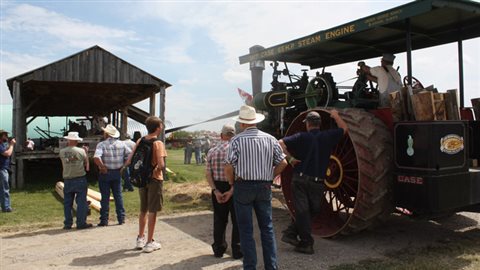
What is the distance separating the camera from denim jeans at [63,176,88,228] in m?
6.54

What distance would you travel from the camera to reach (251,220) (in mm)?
4023

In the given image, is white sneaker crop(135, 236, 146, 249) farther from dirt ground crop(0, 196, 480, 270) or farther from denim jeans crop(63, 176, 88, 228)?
denim jeans crop(63, 176, 88, 228)

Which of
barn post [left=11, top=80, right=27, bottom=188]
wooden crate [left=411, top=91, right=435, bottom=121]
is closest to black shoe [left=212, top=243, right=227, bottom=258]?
wooden crate [left=411, top=91, right=435, bottom=121]

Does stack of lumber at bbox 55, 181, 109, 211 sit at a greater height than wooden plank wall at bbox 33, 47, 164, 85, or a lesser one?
lesser

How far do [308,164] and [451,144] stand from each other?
Result: 159 centimetres

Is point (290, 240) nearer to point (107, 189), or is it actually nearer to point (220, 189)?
point (220, 189)

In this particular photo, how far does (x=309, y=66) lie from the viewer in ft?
27.9

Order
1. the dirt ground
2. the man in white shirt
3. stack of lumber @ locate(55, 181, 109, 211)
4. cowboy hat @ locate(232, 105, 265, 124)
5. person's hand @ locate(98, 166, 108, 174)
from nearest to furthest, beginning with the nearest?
cowboy hat @ locate(232, 105, 265, 124) < the dirt ground < the man in white shirt < person's hand @ locate(98, 166, 108, 174) < stack of lumber @ locate(55, 181, 109, 211)

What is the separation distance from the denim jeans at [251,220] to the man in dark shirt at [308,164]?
0.92 metres

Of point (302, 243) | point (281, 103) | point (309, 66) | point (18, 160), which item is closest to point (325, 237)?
point (302, 243)

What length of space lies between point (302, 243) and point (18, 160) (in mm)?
9415

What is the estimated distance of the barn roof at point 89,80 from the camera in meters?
11.8

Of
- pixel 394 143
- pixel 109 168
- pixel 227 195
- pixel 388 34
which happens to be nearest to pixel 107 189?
pixel 109 168

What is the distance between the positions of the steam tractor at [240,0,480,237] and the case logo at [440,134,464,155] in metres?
0.01
